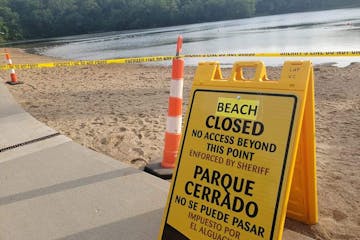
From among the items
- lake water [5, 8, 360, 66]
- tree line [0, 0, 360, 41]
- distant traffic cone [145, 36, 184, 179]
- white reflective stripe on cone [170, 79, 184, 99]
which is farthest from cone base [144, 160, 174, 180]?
tree line [0, 0, 360, 41]

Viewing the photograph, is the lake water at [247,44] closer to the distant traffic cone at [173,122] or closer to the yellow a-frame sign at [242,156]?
the distant traffic cone at [173,122]

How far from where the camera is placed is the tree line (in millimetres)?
101062

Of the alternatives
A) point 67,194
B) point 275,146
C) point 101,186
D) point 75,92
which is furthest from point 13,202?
point 75,92

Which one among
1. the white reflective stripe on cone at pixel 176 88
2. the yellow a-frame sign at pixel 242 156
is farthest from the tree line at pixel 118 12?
the yellow a-frame sign at pixel 242 156

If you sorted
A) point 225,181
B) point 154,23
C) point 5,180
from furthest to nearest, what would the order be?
point 154,23 → point 5,180 → point 225,181

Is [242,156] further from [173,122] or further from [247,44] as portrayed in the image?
[247,44]

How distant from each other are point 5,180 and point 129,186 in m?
1.46

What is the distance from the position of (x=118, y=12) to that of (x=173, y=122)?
4305 inches

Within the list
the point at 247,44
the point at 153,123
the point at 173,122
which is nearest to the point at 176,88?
the point at 173,122

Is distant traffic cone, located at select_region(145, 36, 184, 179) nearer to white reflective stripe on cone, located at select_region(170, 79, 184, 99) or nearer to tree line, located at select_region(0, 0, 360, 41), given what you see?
white reflective stripe on cone, located at select_region(170, 79, 184, 99)

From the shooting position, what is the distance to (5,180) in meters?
4.04

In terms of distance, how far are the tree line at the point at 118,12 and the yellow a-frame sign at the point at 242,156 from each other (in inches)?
4150

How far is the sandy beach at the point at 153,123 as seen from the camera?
328 centimetres

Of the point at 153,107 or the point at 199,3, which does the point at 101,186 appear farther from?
the point at 199,3
